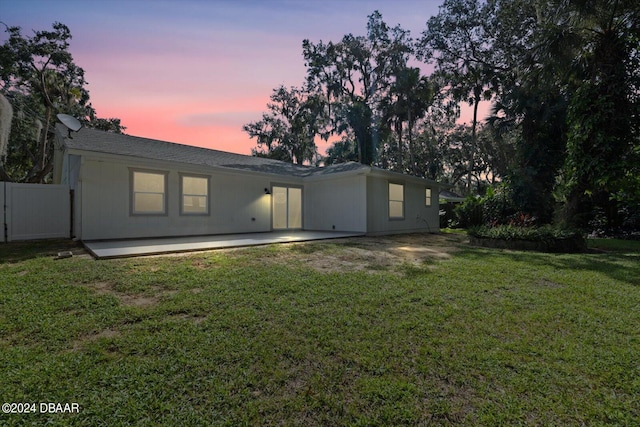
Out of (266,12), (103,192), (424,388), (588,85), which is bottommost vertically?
(424,388)

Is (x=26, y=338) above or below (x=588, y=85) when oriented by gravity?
below

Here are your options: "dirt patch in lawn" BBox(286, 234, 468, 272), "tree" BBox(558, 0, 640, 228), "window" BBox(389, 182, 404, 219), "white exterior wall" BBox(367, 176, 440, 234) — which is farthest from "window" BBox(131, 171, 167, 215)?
"tree" BBox(558, 0, 640, 228)

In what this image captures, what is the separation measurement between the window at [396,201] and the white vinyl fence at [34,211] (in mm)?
10856

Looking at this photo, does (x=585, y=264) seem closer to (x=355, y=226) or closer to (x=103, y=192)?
(x=355, y=226)

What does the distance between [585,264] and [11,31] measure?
24733mm

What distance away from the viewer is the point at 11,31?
Result: 1412 cm

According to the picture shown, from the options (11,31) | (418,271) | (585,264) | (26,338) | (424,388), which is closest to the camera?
(424,388)

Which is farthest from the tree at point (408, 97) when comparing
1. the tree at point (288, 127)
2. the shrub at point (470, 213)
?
the tree at point (288, 127)

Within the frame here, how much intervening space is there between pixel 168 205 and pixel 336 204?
6.04 m

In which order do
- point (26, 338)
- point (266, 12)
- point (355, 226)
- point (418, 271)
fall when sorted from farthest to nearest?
point (355, 226) → point (266, 12) → point (418, 271) → point (26, 338)

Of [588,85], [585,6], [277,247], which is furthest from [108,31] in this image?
[588,85]

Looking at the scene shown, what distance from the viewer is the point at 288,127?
26.4 meters

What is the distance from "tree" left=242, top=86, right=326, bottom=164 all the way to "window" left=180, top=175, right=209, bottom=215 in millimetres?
15712

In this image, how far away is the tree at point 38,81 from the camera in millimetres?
14414
